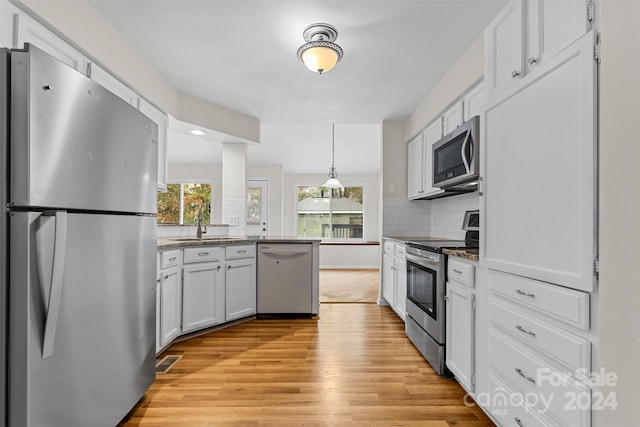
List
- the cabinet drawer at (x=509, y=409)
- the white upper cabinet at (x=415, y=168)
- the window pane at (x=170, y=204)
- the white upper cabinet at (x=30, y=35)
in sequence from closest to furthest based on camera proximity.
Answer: the cabinet drawer at (x=509, y=409) → the white upper cabinet at (x=30, y=35) → the white upper cabinet at (x=415, y=168) → the window pane at (x=170, y=204)

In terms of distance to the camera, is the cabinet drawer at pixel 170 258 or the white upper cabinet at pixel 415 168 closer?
the cabinet drawer at pixel 170 258

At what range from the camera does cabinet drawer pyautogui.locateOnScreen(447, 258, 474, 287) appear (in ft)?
5.92

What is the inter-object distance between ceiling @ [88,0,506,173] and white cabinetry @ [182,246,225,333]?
5.04 ft

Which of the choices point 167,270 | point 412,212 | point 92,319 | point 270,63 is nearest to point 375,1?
point 270,63

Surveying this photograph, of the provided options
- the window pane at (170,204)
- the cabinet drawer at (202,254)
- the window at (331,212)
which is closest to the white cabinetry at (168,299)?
the cabinet drawer at (202,254)

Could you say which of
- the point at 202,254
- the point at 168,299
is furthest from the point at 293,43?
the point at 168,299

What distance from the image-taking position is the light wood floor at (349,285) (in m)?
4.31

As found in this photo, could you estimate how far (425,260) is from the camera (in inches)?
93.1

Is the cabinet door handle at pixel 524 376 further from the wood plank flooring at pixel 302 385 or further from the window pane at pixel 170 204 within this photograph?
the window pane at pixel 170 204

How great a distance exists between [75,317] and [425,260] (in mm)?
2120

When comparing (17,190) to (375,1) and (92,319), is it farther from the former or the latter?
(375,1)

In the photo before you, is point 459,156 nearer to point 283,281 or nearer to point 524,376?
point 524,376

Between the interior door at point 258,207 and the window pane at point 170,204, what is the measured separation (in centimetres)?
161

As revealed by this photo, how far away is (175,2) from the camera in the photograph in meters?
1.89
